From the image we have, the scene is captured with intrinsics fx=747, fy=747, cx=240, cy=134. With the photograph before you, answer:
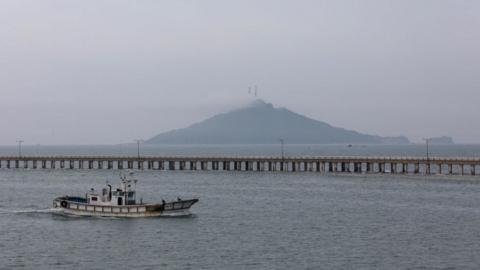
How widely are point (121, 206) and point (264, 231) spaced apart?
50.6ft

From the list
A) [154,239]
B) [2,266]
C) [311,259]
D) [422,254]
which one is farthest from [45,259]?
[422,254]

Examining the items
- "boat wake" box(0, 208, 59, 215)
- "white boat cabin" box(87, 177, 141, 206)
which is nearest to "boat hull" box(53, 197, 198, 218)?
"white boat cabin" box(87, 177, 141, 206)

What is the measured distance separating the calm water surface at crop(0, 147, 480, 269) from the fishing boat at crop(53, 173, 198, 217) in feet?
3.99

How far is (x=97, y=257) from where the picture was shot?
51.9 meters

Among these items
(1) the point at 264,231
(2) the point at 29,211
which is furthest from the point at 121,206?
(1) the point at 264,231

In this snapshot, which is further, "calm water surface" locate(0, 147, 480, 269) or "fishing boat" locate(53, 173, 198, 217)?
"fishing boat" locate(53, 173, 198, 217)

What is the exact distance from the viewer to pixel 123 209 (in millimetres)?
71438

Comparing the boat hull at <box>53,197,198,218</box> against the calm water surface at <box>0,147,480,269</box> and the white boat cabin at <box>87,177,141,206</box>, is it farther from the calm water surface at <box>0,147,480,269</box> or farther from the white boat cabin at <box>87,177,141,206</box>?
the calm water surface at <box>0,147,480,269</box>

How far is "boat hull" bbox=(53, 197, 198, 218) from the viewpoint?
71562 mm

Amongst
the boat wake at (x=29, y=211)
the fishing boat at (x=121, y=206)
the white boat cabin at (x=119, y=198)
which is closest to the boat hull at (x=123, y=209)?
the fishing boat at (x=121, y=206)

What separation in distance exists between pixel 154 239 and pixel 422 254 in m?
20.8

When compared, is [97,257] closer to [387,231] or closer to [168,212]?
[168,212]

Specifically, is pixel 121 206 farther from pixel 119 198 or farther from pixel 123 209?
pixel 119 198

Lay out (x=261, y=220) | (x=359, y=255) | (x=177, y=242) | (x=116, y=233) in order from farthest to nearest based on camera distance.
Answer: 1. (x=261, y=220)
2. (x=116, y=233)
3. (x=177, y=242)
4. (x=359, y=255)
